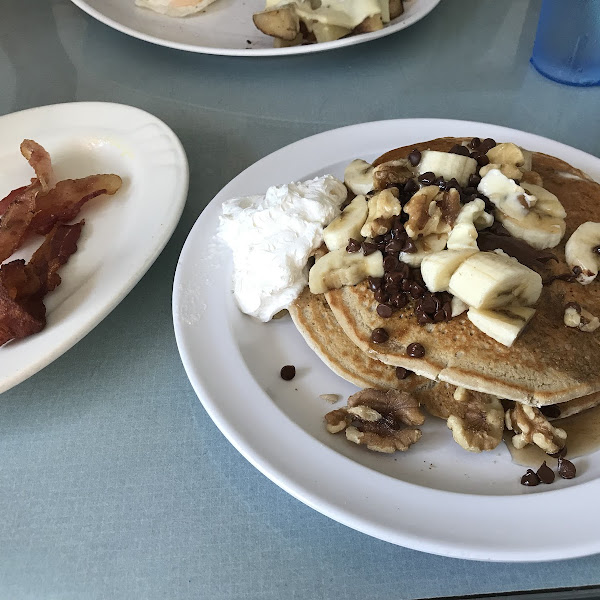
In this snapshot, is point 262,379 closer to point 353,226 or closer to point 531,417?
point 353,226

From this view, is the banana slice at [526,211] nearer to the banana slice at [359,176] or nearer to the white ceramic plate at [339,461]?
the banana slice at [359,176]

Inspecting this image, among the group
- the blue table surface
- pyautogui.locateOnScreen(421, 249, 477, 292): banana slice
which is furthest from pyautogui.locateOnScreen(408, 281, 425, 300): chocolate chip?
the blue table surface

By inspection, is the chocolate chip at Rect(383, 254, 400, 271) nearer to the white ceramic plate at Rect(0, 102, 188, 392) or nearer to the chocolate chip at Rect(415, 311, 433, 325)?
the chocolate chip at Rect(415, 311, 433, 325)

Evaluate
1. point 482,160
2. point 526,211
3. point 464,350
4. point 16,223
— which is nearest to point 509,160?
point 482,160

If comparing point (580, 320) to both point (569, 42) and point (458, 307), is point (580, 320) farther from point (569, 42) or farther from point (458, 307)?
point (569, 42)

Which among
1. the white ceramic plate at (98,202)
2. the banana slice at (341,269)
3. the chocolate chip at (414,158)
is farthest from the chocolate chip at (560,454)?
the white ceramic plate at (98,202)
